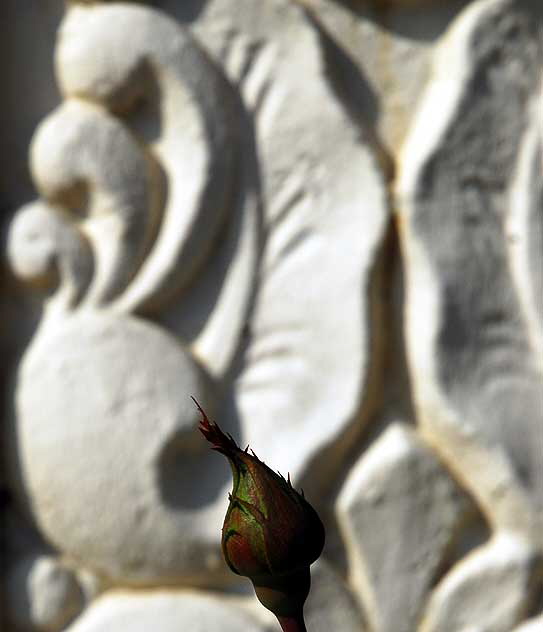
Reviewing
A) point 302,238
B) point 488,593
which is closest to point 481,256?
point 302,238

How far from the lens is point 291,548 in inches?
14.6

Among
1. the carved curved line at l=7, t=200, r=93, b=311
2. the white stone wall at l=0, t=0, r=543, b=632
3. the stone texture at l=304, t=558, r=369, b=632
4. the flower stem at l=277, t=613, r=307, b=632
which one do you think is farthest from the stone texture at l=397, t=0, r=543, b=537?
the flower stem at l=277, t=613, r=307, b=632

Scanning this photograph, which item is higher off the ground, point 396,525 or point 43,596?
point 43,596

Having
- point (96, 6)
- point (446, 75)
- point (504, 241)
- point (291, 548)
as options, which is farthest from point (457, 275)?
point (291, 548)

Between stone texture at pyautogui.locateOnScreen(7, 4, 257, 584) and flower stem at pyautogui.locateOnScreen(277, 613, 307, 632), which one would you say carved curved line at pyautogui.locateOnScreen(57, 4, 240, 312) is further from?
flower stem at pyautogui.locateOnScreen(277, 613, 307, 632)

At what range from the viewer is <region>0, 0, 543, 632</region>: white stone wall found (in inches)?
41.8

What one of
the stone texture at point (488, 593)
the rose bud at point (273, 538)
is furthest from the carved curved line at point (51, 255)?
the rose bud at point (273, 538)

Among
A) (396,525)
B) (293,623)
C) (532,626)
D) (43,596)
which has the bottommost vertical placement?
(532,626)

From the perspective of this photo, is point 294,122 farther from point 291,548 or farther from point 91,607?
point 291,548

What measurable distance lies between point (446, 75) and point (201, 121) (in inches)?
7.6

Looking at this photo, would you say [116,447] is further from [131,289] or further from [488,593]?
[488,593]

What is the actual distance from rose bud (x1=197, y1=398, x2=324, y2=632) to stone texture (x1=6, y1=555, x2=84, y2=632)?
712 millimetres

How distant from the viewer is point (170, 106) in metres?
1.10

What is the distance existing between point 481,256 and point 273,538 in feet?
2.53
